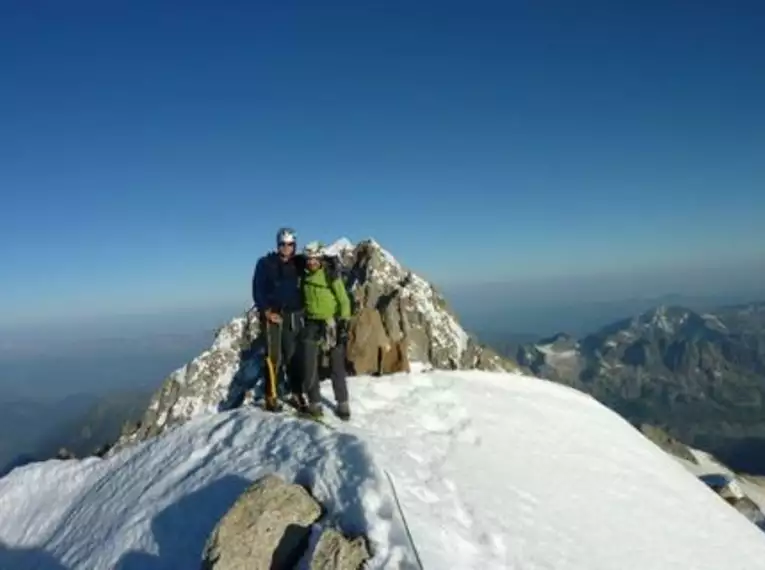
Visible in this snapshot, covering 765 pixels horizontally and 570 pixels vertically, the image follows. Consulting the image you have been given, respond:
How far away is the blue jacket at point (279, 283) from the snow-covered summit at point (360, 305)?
4737 cm

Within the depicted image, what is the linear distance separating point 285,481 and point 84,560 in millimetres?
6215

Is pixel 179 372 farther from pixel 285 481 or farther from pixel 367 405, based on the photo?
pixel 285 481

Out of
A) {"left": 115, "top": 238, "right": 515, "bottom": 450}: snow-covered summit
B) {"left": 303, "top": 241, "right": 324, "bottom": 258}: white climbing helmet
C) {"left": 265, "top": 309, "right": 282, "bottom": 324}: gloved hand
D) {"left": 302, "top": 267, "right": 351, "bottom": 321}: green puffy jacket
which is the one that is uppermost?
{"left": 303, "top": 241, "right": 324, "bottom": 258}: white climbing helmet

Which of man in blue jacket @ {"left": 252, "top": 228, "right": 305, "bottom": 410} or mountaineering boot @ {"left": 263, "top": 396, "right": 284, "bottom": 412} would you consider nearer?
man in blue jacket @ {"left": 252, "top": 228, "right": 305, "bottom": 410}

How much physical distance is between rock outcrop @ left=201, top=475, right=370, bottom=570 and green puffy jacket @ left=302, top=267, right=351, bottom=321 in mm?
5867

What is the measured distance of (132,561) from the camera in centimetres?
1484

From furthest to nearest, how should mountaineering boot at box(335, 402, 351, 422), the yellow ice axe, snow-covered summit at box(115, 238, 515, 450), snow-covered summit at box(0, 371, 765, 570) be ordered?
snow-covered summit at box(115, 238, 515, 450) < the yellow ice axe < mountaineering boot at box(335, 402, 351, 422) < snow-covered summit at box(0, 371, 765, 570)

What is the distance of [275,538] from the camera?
499 inches

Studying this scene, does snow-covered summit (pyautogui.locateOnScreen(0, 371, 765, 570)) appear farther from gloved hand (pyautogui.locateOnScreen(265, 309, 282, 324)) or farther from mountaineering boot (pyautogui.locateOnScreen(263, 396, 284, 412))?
gloved hand (pyautogui.locateOnScreen(265, 309, 282, 324))

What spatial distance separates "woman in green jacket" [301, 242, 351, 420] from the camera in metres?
18.4

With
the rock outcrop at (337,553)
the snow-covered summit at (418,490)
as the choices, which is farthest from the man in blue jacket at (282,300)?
the rock outcrop at (337,553)

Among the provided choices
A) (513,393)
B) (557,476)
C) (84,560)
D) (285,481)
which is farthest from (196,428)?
(513,393)

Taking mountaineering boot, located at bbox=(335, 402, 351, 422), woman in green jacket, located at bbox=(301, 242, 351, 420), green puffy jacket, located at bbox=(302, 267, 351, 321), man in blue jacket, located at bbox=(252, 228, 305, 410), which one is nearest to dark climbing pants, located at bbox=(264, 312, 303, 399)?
man in blue jacket, located at bbox=(252, 228, 305, 410)

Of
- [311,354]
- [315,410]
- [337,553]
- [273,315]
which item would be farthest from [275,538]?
[273,315]
